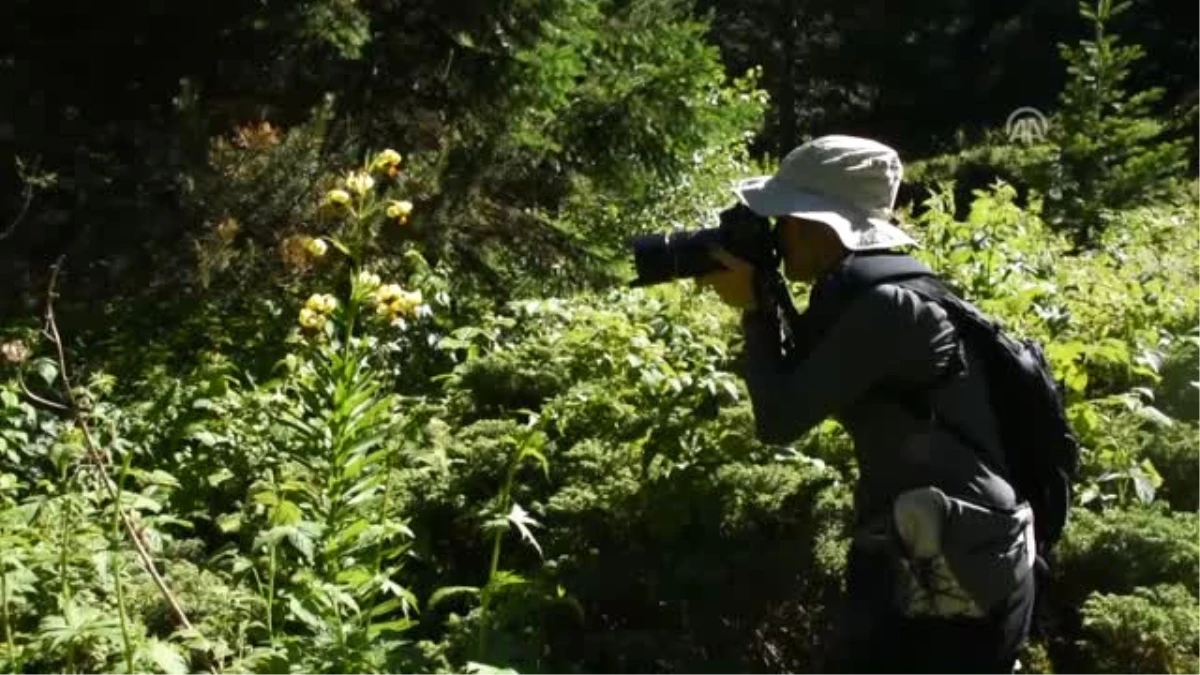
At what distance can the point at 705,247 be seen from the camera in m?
3.05

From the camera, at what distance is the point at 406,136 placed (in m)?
6.73

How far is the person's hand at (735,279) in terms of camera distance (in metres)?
2.99

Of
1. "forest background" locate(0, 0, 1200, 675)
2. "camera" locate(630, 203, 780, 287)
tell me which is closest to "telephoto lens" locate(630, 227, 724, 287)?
"camera" locate(630, 203, 780, 287)

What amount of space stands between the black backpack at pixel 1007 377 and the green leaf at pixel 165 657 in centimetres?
150

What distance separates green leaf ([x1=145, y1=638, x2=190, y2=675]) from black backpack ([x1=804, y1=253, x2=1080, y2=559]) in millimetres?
1496

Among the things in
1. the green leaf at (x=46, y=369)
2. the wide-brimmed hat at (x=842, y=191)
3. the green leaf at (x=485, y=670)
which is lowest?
the green leaf at (x=485, y=670)

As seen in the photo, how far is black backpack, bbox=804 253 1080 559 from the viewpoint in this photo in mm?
2814

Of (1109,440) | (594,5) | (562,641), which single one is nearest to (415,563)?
(562,641)

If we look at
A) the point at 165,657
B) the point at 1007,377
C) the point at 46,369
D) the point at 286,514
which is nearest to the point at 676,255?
the point at 1007,377

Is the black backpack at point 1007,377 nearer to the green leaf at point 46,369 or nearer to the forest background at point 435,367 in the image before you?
the forest background at point 435,367

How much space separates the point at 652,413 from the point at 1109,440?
4.06 ft

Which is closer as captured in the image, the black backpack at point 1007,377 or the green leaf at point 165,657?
the black backpack at point 1007,377

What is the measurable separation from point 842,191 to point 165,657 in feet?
5.53

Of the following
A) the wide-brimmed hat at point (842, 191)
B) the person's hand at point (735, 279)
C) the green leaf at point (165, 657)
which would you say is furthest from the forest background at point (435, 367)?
the wide-brimmed hat at point (842, 191)
